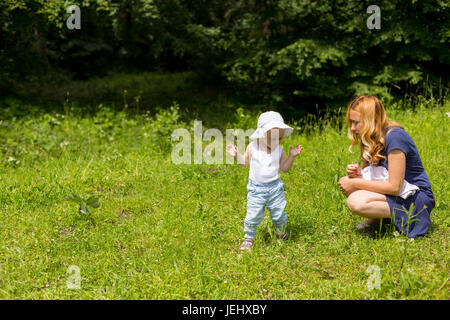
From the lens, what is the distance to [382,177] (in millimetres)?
3729

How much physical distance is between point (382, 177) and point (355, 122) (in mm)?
565

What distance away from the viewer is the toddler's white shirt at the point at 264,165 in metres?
3.53

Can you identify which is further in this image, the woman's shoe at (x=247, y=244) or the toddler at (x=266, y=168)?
the woman's shoe at (x=247, y=244)

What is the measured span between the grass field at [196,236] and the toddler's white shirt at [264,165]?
0.46 m

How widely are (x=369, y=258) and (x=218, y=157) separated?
11.7 feet

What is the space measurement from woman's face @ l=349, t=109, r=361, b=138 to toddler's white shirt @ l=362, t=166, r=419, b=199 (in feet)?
1.11

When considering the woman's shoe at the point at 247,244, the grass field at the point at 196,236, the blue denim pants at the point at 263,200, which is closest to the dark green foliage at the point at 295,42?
the grass field at the point at 196,236

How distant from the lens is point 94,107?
1045 cm

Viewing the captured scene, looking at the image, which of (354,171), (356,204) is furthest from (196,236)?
(354,171)

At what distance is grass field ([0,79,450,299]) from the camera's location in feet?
10.2

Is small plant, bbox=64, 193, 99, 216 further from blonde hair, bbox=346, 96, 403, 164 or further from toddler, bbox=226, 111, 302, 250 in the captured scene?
blonde hair, bbox=346, 96, 403, 164

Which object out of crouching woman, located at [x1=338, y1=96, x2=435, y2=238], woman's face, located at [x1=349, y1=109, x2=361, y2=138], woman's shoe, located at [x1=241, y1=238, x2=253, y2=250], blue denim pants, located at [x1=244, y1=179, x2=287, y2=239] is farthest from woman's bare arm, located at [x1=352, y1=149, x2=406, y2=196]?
woman's shoe, located at [x1=241, y1=238, x2=253, y2=250]

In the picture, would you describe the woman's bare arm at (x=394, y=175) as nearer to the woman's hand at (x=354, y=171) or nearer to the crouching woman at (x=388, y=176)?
the crouching woman at (x=388, y=176)

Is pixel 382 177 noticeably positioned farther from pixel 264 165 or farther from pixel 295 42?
pixel 295 42
